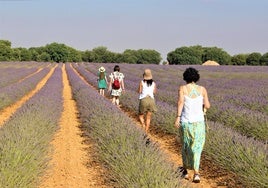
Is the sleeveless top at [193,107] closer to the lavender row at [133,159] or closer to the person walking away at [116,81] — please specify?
the lavender row at [133,159]

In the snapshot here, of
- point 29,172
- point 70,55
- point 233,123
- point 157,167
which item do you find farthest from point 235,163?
point 70,55

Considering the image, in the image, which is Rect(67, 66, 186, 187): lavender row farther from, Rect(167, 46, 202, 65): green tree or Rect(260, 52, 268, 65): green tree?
Rect(260, 52, 268, 65): green tree

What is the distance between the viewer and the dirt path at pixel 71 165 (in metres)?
5.43

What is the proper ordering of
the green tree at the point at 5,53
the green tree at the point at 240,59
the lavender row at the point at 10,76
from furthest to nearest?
the green tree at the point at 240,59 < the green tree at the point at 5,53 < the lavender row at the point at 10,76

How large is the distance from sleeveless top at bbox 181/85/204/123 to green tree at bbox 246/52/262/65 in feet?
316

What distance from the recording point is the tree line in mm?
97250

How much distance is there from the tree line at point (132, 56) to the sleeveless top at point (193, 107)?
88110 mm

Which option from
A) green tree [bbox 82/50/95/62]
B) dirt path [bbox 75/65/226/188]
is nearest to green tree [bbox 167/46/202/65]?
green tree [bbox 82/50/95/62]

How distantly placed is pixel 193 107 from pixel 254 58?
9802 cm

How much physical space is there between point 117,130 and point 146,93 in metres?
1.37

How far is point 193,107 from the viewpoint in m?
5.07

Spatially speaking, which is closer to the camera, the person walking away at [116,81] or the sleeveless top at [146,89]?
the sleeveless top at [146,89]

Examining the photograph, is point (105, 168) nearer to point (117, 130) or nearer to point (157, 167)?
point (117, 130)

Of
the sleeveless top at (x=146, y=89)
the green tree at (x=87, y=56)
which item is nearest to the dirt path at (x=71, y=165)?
the sleeveless top at (x=146, y=89)
